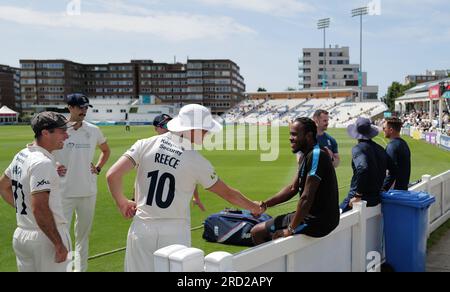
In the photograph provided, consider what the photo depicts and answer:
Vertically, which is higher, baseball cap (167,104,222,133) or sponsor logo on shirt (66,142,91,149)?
baseball cap (167,104,222,133)

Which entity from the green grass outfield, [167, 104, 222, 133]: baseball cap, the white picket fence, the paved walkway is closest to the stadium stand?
the green grass outfield

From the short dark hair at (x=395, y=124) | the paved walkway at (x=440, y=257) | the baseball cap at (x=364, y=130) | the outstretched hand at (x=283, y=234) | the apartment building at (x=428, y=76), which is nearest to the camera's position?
the outstretched hand at (x=283, y=234)

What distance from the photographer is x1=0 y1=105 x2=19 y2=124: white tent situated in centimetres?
8844

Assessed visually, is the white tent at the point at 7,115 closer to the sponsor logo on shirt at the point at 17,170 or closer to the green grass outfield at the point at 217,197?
the green grass outfield at the point at 217,197

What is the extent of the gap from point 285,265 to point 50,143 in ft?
7.27

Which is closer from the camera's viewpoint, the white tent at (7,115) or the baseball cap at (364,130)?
the baseball cap at (364,130)

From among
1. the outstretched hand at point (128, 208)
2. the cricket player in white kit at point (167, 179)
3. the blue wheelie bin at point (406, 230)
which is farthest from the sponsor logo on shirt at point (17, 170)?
the blue wheelie bin at point (406, 230)

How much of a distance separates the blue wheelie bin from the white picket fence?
19cm

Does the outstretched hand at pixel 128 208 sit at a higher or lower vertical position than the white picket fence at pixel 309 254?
higher

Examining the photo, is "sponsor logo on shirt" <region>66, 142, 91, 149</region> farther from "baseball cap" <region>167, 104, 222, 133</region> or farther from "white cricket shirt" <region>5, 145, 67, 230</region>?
"baseball cap" <region>167, 104, 222, 133</region>

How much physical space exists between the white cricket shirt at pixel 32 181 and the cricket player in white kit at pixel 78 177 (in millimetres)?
1561

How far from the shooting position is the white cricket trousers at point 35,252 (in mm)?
3363

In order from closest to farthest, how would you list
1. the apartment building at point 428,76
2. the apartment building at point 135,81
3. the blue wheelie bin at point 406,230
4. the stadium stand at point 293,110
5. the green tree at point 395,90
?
the blue wheelie bin at point 406,230 → the stadium stand at point 293,110 → the green tree at point 395,90 → the apartment building at point 135,81 → the apartment building at point 428,76

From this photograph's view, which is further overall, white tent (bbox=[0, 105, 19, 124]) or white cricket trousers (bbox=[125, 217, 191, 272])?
white tent (bbox=[0, 105, 19, 124])
